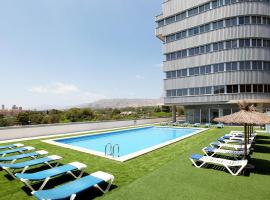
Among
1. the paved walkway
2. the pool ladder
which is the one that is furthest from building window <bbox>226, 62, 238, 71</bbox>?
the pool ladder

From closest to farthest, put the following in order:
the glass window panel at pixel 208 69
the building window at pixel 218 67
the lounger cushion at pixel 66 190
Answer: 1. the lounger cushion at pixel 66 190
2. the building window at pixel 218 67
3. the glass window panel at pixel 208 69

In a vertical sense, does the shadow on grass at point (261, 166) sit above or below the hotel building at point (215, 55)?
below

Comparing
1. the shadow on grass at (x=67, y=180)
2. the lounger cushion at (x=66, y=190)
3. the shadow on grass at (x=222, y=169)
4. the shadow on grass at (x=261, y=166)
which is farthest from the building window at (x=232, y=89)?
the lounger cushion at (x=66, y=190)

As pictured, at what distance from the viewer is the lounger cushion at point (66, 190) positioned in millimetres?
5193

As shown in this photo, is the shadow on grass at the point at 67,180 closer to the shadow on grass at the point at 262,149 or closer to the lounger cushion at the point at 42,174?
the lounger cushion at the point at 42,174

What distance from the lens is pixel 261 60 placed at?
28281 mm

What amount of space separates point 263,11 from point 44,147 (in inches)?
1248

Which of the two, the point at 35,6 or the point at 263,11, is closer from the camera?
the point at 35,6

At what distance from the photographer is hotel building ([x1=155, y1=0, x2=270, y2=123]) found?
2823cm

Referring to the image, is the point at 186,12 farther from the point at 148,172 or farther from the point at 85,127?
the point at 148,172

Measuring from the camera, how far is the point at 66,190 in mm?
5586

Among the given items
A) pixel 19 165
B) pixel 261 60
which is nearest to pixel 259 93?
pixel 261 60

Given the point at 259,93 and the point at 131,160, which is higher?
the point at 259,93

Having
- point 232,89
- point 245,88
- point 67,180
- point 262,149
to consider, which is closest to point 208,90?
point 232,89
